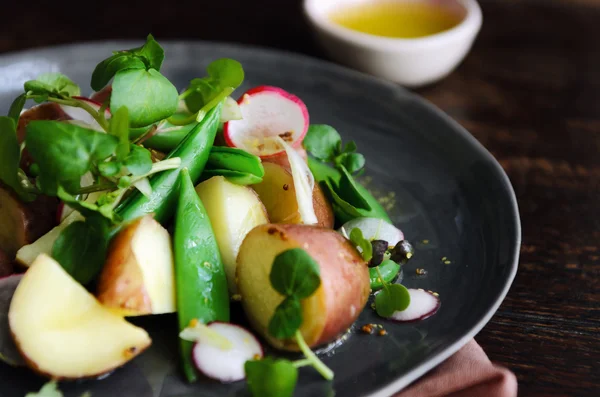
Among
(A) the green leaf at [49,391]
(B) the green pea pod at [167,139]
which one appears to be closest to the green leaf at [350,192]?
(B) the green pea pod at [167,139]

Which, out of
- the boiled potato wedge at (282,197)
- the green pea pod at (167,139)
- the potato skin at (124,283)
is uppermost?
the green pea pod at (167,139)

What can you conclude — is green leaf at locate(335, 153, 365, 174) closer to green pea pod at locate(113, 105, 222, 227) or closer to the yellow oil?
green pea pod at locate(113, 105, 222, 227)

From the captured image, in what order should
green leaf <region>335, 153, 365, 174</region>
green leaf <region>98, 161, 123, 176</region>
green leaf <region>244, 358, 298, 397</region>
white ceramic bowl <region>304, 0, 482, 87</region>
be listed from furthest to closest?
white ceramic bowl <region>304, 0, 482, 87</region>, green leaf <region>335, 153, 365, 174</region>, green leaf <region>98, 161, 123, 176</region>, green leaf <region>244, 358, 298, 397</region>

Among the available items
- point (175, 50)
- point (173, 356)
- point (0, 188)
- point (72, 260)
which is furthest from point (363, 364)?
point (175, 50)

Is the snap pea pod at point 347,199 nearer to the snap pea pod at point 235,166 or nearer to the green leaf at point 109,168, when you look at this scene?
the snap pea pod at point 235,166

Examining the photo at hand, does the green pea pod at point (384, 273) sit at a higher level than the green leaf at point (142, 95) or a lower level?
lower

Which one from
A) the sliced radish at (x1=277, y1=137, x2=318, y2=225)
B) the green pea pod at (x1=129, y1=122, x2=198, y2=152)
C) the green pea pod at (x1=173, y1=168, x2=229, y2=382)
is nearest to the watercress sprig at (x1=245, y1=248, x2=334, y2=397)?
the green pea pod at (x1=173, y1=168, x2=229, y2=382)
